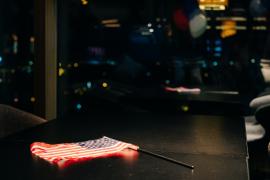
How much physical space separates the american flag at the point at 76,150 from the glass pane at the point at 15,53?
3042 mm

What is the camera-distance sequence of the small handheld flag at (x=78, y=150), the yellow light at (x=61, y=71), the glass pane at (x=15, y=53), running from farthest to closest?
1. the glass pane at (x=15, y=53)
2. the yellow light at (x=61, y=71)
3. the small handheld flag at (x=78, y=150)

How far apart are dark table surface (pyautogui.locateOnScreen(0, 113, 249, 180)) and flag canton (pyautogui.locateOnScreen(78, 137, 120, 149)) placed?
12 centimetres

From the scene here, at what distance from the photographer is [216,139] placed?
2.29 m

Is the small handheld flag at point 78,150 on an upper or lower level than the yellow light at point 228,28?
lower

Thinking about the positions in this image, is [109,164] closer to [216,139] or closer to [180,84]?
[216,139]

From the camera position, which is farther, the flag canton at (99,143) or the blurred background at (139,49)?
the blurred background at (139,49)

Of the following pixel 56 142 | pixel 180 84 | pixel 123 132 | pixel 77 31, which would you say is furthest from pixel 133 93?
pixel 56 142

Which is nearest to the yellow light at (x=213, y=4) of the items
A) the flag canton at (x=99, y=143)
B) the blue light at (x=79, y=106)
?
the blue light at (x=79, y=106)

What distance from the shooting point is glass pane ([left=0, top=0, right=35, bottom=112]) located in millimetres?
5281

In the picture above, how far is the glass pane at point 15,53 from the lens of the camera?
17.3 feet

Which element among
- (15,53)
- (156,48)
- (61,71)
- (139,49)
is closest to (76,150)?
(61,71)

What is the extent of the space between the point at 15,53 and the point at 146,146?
4.61 m

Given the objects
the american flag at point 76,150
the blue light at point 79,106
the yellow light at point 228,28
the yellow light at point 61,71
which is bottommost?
the blue light at point 79,106

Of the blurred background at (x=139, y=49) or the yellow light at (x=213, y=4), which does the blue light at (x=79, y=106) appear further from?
the yellow light at (x=213, y=4)
